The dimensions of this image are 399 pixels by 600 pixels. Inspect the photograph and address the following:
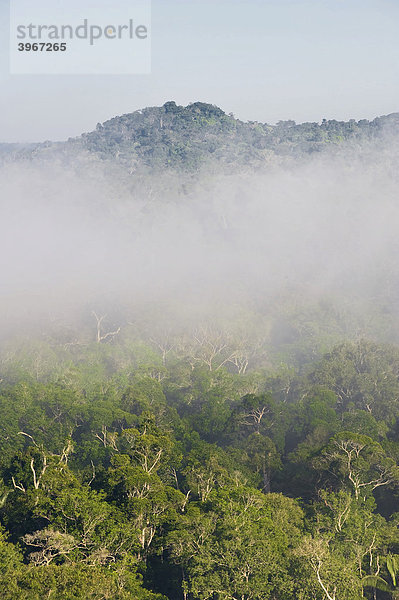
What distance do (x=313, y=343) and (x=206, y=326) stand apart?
14491mm

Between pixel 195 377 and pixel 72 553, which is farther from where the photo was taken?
pixel 195 377

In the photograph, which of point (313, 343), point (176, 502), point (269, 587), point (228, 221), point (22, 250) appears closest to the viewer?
point (269, 587)

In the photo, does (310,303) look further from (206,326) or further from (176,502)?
(176,502)

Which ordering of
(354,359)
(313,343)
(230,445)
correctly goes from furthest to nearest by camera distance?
(313,343) → (354,359) → (230,445)

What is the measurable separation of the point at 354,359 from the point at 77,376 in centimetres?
A: 2838

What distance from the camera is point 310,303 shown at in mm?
109812

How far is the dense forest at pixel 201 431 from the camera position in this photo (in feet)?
112

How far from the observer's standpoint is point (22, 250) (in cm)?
16962

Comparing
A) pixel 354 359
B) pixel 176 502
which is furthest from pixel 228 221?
pixel 176 502

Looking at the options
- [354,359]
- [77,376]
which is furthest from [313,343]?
[77,376]

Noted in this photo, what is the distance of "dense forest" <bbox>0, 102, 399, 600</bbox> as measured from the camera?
3416cm

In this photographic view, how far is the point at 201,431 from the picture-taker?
198ft

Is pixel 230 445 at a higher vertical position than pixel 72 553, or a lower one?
lower

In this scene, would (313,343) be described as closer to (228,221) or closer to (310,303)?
(310,303)
